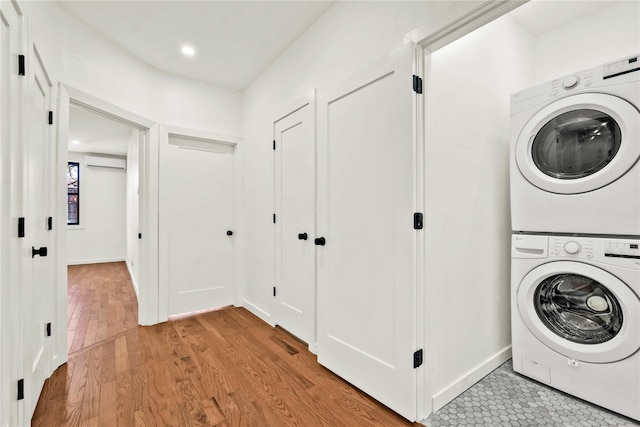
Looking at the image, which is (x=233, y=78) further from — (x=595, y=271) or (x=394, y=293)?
(x=595, y=271)

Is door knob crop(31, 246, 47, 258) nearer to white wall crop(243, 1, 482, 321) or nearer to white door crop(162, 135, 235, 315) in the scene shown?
white door crop(162, 135, 235, 315)

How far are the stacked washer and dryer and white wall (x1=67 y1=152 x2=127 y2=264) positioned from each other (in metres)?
7.56

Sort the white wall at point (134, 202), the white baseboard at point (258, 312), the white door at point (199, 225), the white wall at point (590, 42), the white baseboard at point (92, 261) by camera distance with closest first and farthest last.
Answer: the white wall at point (590, 42) < the white baseboard at point (258, 312) < the white door at point (199, 225) < the white wall at point (134, 202) < the white baseboard at point (92, 261)

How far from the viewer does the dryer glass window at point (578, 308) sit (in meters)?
1.64

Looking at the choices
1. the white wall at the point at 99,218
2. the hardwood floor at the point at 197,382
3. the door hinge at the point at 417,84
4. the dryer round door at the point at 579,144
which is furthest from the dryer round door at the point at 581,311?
the white wall at the point at 99,218

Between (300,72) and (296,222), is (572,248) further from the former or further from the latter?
(300,72)

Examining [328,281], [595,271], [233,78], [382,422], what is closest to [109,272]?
[233,78]

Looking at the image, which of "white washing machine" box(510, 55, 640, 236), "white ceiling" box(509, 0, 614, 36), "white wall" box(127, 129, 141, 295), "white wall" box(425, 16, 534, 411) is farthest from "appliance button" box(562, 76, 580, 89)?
"white wall" box(127, 129, 141, 295)

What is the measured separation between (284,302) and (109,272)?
4.65 m

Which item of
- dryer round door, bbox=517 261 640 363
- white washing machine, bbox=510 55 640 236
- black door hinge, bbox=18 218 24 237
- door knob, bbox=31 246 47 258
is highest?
white washing machine, bbox=510 55 640 236

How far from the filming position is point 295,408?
5.38 feet

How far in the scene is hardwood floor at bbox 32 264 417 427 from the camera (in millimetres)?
1566

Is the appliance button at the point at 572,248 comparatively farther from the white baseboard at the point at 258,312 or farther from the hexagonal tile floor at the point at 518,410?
the white baseboard at the point at 258,312

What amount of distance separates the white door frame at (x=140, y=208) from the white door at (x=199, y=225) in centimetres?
14
